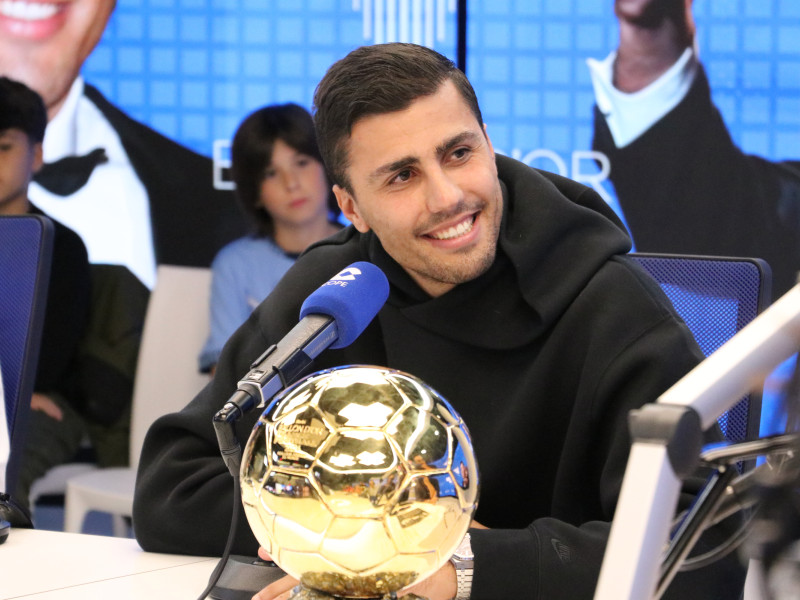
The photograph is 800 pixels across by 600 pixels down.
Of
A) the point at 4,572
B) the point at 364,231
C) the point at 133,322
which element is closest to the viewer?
the point at 4,572

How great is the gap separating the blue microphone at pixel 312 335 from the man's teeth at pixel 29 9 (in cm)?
342

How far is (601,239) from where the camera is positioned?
1.37 metres

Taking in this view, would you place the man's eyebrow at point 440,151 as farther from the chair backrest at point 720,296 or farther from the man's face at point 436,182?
the chair backrest at point 720,296

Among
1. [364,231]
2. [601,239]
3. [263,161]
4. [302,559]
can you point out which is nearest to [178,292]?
[263,161]

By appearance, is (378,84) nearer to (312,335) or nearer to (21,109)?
(312,335)

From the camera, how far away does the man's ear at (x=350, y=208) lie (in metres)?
1.51

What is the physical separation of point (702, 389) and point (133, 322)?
362 centimetres

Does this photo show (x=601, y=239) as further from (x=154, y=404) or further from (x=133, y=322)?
(x=133, y=322)

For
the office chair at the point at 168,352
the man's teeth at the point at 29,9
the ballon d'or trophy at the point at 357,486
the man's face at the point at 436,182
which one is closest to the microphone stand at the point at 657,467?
the ballon d'or trophy at the point at 357,486

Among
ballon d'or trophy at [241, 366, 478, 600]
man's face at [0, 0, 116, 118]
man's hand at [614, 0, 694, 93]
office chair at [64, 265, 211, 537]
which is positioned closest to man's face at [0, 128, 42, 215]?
man's face at [0, 0, 116, 118]

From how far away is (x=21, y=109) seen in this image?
3924mm

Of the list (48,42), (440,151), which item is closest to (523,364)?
(440,151)

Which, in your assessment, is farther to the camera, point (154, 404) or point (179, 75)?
point (179, 75)

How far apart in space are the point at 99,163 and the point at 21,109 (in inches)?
14.6
